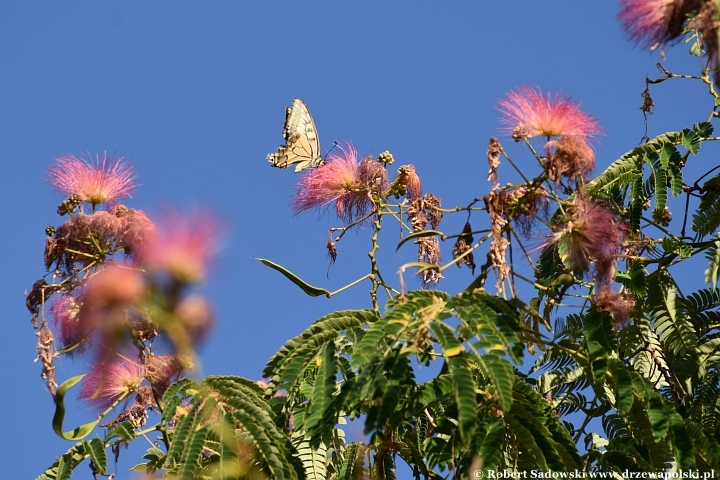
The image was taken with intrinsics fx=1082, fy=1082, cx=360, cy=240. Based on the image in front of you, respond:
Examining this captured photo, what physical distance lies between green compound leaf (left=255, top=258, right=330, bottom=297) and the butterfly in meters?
2.76

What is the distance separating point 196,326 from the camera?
3.82 metres

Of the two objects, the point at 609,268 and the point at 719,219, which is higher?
the point at 719,219

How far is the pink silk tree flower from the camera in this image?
3.70m

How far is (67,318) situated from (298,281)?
2.86 ft

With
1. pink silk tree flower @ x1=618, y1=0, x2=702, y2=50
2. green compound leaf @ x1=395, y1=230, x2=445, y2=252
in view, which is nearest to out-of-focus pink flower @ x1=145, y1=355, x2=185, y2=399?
green compound leaf @ x1=395, y1=230, x2=445, y2=252

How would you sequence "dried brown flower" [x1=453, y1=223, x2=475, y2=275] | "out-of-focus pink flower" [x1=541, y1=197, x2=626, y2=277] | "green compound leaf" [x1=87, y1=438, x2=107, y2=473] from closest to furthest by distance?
"dried brown flower" [x1=453, y1=223, x2=475, y2=275] → "out-of-focus pink flower" [x1=541, y1=197, x2=626, y2=277] → "green compound leaf" [x1=87, y1=438, x2=107, y2=473]

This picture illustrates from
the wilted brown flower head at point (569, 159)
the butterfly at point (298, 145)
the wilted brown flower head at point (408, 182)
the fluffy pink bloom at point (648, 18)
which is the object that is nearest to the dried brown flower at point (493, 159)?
the wilted brown flower head at point (569, 159)

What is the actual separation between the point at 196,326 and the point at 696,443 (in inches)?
69.7

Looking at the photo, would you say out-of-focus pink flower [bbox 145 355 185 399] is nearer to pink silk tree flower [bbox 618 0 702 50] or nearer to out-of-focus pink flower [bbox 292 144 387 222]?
out-of-focus pink flower [bbox 292 144 387 222]

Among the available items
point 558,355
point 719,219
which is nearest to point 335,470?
point 558,355

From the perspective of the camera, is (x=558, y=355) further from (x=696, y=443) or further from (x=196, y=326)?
(x=196, y=326)

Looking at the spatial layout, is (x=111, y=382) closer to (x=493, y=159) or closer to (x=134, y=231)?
(x=134, y=231)

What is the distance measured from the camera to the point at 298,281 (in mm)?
4188

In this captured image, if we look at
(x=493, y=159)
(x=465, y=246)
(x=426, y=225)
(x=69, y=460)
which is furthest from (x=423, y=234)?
(x=69, y=460)
